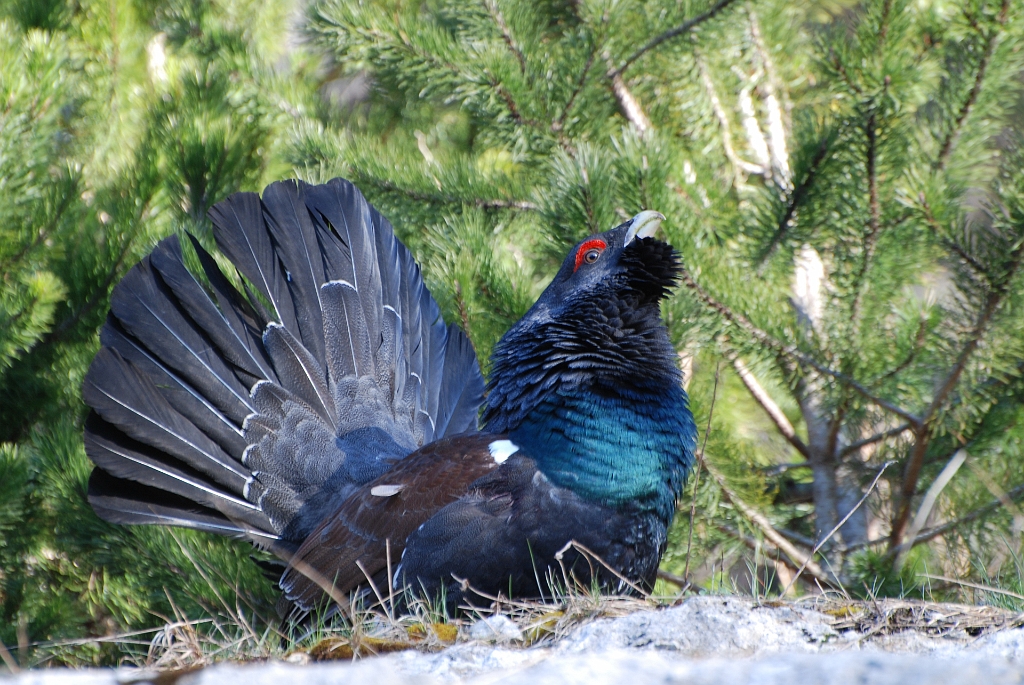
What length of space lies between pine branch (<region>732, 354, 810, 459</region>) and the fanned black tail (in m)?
1.34

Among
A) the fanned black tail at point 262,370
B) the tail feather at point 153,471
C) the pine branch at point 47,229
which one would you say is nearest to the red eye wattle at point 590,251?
the fanned black tail at point 262,370

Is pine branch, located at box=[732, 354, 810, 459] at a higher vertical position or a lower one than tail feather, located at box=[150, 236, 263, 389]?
lower

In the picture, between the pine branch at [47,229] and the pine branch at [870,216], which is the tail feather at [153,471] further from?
the pine branch at [870,216]

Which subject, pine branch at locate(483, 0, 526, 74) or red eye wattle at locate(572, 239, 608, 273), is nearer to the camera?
red eye wattle at locate(572, 239, 608, 273)

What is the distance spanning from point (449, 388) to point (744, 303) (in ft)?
4.08

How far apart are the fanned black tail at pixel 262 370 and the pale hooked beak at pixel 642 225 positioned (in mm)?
1072

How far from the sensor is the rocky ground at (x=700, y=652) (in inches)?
56.8

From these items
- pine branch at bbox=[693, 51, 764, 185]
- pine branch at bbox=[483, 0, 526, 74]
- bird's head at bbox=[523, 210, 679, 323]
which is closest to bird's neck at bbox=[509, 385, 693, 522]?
bird's head at bbox=[523, 210, 679, 323]

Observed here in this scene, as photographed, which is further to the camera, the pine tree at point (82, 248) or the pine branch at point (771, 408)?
the pine branch at point (771, 408)

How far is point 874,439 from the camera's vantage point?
3.88 meters

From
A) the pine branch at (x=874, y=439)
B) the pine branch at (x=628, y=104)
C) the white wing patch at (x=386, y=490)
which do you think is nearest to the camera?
the white wing patch at (x=386, y=490)

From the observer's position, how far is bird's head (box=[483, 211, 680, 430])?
3.04 m

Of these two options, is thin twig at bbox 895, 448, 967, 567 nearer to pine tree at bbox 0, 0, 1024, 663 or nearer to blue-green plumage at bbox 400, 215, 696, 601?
pine tree at bbox 0, 0, 1024, 663

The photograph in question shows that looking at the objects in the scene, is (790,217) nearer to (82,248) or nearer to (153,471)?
(153,471)
